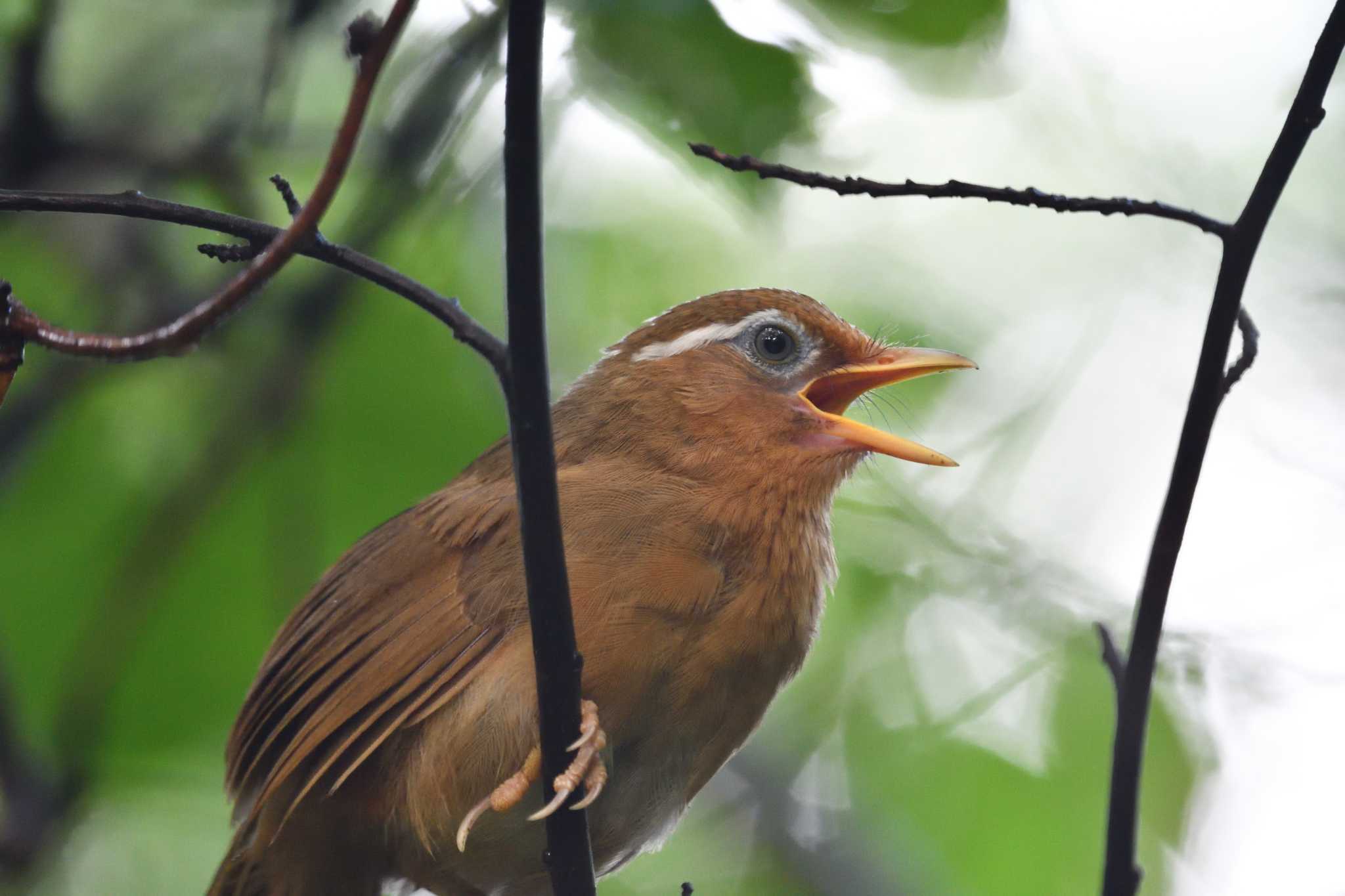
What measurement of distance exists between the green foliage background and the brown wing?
3.15ft

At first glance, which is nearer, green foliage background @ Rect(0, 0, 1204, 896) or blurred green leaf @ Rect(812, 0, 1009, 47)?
blurred green leaf @ Rect(812, 0, 1009, 47)

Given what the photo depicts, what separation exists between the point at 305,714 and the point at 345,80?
2.81 m

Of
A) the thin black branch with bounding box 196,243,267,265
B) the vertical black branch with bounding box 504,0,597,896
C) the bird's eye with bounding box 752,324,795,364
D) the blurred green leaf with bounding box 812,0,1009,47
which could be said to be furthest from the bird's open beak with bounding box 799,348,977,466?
the thin black branch with bounding box 196,243,267,265

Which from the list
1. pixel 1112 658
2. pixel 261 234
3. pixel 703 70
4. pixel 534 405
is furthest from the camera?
pixel 703 70

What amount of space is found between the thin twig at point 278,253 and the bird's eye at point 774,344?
1.93m

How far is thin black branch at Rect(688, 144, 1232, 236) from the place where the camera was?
190 cm

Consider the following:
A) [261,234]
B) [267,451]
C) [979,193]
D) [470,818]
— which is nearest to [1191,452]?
[979,193]

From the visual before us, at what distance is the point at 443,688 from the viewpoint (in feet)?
9.68

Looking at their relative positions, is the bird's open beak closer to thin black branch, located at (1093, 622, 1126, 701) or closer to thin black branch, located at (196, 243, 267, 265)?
thin black branch, located at (1093, 622, 1126, 701)

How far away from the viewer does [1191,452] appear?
5.83 feet

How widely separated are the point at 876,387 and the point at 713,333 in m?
0.45

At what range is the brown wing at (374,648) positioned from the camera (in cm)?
296

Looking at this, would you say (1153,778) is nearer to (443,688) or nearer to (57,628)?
(443,688)

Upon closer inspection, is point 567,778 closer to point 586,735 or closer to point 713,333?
point 586,735
